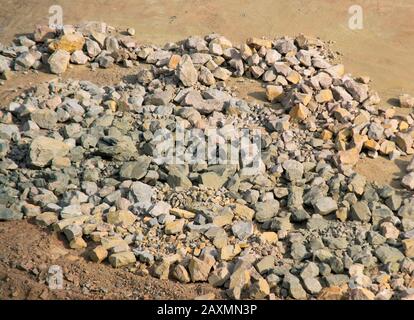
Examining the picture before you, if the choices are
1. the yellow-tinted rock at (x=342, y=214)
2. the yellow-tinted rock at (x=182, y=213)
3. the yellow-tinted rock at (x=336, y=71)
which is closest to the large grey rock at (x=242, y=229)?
the yellow-tinted rock at (x=182, y=213)

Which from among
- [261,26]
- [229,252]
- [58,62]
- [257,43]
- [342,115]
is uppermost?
[257,43]

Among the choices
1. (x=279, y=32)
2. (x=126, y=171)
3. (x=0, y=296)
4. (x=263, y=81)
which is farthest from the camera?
(x=279, y=32)

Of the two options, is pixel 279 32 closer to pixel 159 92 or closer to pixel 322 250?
pixel 159 92

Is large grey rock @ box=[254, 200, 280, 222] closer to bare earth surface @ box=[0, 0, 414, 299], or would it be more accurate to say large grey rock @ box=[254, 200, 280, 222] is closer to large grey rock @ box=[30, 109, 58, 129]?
bare earth surface @ box=[0, 0, 414, 299]

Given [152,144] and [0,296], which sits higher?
[152,144]

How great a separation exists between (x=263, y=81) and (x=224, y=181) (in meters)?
2.03

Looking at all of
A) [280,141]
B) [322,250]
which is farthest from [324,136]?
[322,250]

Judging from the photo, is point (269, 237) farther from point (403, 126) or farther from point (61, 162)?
point (403, 126)

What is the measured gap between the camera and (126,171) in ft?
21.7

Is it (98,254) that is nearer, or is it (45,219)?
(98,254)

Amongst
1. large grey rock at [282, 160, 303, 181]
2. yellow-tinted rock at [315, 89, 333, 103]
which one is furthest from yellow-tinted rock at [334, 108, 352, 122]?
large grey rock at [282, 160, 303, 181]

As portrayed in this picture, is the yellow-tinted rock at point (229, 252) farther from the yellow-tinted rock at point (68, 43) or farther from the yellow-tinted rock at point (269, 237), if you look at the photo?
the yellow-tinted rock at point (68, 43)

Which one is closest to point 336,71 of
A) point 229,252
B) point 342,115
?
point 342,115

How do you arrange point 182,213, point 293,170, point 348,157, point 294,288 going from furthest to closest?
1. point 348,157
2. point 293,170
3. point 182,213
4. point 294,288
